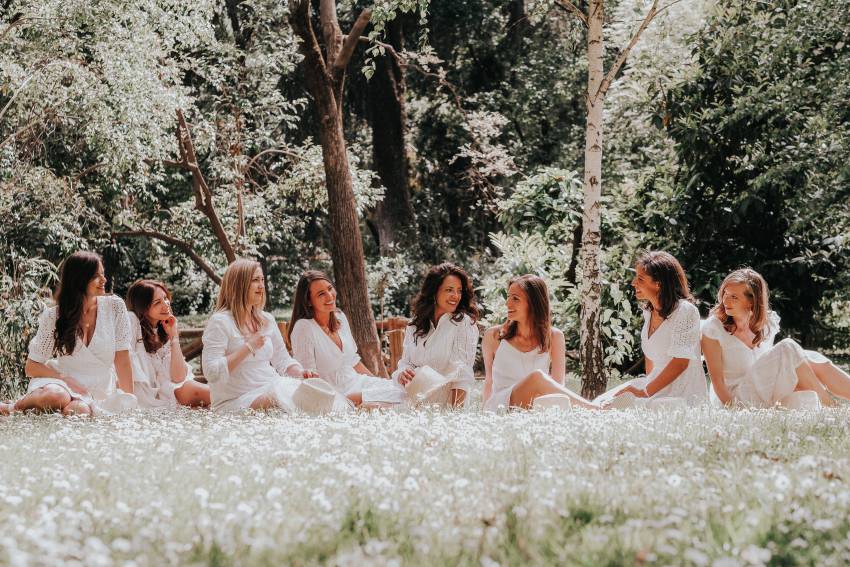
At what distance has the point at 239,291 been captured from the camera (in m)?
8.88

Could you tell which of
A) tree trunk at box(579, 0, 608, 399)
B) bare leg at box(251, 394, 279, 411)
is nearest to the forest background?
tree trunk at box(579, 0, 608, 399)

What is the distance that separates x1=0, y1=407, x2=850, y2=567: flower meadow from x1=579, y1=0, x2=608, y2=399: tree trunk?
3.98 metres

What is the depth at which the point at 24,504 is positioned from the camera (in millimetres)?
4426

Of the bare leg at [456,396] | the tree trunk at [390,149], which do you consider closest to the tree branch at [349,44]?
the bare leg at [456,396]

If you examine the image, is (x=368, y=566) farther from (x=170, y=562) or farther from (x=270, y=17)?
(x=270, y=17)

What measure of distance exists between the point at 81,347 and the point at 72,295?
0.53 metres

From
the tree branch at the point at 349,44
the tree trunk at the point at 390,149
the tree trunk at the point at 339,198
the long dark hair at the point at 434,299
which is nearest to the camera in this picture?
the long dark hair at the point at 434,299

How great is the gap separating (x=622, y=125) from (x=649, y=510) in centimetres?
1822

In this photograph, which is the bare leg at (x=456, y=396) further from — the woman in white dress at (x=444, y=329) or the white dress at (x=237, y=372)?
the white dress at (x=237, y=372)

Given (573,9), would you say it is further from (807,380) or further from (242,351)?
(242,351)

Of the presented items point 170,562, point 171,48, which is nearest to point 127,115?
point 171,48

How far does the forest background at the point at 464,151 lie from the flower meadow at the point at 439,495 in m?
6.55

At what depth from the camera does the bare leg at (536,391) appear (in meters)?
8.66

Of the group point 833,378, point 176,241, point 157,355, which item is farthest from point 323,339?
point 176,241
